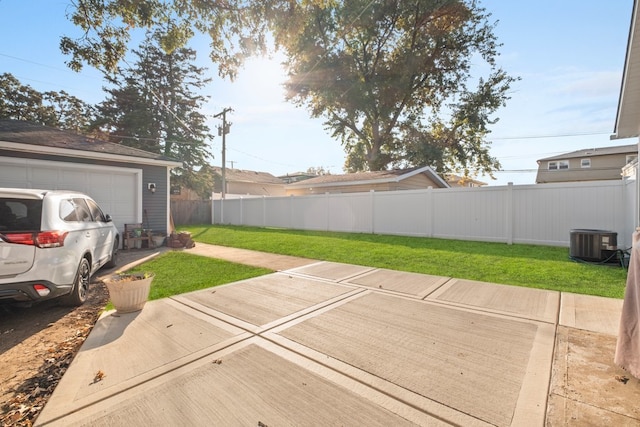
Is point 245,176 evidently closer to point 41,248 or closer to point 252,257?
point 252,257

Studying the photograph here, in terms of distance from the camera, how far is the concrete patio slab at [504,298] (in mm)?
3703

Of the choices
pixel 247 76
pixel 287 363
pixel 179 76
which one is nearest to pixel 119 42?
pixel 247 76

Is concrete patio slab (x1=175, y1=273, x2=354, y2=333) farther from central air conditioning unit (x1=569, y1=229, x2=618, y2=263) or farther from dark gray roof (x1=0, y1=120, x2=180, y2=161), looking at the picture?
dark gray roof (x1=0, y1=120, x2=180, y2=161)

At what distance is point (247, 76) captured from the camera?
8.41m

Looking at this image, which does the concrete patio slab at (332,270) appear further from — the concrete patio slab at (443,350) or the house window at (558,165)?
the house window at (558,165)

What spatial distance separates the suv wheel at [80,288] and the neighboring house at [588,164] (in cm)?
3660

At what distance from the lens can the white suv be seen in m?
3.22

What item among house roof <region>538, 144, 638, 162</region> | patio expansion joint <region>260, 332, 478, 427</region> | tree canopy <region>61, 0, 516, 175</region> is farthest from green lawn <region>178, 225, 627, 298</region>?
house roof <region>538, 144, 638, 162</region>

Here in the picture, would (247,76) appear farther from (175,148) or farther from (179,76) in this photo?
(179,76)

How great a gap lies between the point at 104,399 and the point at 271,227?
1404 cm

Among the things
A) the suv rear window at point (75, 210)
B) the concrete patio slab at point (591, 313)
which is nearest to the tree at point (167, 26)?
the suv rear window at point (75, 210)

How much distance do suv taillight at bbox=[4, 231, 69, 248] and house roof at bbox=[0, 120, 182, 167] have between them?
230 inches

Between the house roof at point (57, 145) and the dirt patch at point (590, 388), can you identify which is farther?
the house roof at point (57, 145)

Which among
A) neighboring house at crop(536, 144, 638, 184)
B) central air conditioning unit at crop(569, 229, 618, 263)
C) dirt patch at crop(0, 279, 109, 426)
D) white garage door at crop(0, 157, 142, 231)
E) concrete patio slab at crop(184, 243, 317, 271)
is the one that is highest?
neighboring house at crop(536, 144, 638, 184)
